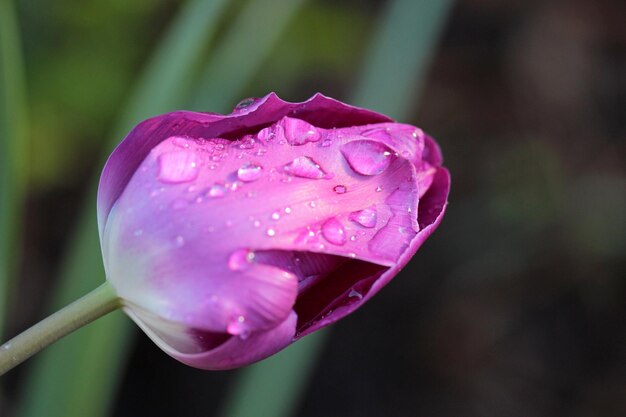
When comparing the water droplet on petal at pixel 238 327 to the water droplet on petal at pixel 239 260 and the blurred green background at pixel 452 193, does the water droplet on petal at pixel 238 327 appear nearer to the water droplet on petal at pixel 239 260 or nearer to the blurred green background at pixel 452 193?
the water droplet on petal at pixel 239 260

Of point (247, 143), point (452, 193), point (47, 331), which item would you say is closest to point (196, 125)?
point (247, 143)

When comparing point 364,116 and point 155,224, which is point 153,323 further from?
point 364,116

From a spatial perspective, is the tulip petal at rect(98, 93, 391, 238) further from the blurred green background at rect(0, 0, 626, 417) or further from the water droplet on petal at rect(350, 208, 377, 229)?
the blurred green background at rect(0, 0, 626, 417)

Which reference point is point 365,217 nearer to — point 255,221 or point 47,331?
point 255,221

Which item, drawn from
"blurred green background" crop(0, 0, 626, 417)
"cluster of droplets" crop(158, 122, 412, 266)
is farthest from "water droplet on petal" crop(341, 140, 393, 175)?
"blurred green background" crop(0, 0, 626, 417)

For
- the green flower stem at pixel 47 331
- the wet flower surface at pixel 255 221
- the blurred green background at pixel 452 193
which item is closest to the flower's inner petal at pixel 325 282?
the wet flower surface at pixel 255 221

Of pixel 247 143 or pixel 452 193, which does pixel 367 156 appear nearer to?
pixel 247 143

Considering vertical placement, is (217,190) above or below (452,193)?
above

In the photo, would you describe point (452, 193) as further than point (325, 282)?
Yes
